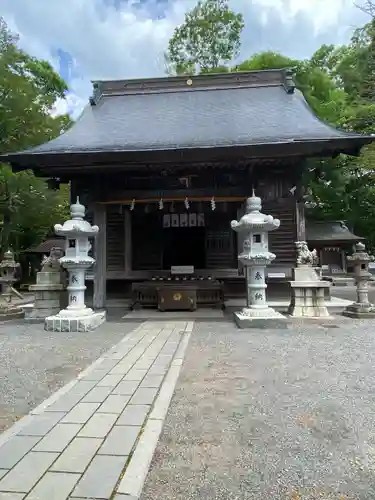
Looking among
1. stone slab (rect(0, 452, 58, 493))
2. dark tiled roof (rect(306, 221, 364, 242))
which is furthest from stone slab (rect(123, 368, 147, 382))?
dark tiled roof (rect(306, 221, 364, 242))

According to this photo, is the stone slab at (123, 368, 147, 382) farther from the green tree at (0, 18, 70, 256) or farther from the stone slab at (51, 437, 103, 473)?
the green tree at (0, 18, 70, 256)

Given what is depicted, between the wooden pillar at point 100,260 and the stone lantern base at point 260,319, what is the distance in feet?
12.5

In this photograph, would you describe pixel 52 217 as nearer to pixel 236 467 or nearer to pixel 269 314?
pixel 269 314

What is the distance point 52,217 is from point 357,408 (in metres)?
18.3

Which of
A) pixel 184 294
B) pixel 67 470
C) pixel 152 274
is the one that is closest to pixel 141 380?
pixel 67 470

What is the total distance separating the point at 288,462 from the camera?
1954 mm

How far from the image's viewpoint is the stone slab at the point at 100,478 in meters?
1.63

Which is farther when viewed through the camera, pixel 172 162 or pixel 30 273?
pixel 30 273

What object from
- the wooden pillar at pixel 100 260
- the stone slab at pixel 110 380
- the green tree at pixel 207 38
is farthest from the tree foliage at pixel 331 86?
the stone slab at pixel 110 380

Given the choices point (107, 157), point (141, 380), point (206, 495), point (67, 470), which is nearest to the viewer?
point (206, 495)

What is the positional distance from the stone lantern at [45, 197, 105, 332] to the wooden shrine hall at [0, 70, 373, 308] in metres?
1.82

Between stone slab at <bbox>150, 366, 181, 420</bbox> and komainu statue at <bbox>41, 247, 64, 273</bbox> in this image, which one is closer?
stone slab at <bbox>150, 366, 181, 420</bbox>

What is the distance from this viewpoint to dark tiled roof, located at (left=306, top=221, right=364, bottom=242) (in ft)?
62.4

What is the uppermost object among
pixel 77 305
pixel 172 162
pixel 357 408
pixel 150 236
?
pixel 172 162
